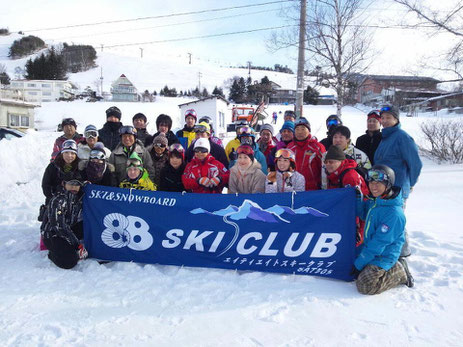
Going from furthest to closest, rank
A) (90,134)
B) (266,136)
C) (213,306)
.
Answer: (266,136) → (90,134) → (213,306)

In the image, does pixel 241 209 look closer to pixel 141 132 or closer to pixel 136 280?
pixel 136 280

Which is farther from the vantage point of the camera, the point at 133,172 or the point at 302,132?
the point at 302,132

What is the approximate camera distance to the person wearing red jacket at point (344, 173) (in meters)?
4.02

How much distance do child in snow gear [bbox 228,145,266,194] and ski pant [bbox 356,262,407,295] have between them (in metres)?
1.63

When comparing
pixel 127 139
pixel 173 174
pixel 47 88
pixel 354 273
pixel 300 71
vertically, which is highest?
pixel 47 88

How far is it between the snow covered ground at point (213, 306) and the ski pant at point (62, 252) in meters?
0.12

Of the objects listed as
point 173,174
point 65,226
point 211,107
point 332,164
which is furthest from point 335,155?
point 211,107

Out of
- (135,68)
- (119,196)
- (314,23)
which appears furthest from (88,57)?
(119,196)

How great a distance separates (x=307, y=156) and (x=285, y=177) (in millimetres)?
697

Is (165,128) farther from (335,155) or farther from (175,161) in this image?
(335,155)

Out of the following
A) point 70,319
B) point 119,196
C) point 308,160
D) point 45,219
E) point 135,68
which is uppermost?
point 135,68

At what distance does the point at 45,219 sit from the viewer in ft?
14.2

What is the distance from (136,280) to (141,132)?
3318 mm

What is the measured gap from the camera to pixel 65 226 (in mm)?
4262
